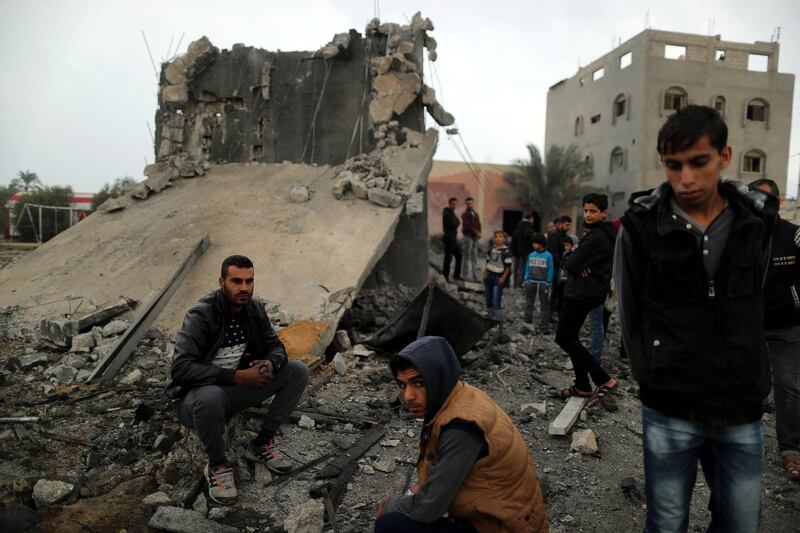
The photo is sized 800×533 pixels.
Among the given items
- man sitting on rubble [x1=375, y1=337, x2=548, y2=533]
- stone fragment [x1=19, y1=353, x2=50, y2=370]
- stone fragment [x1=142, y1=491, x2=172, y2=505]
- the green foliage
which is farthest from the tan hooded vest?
the green foliage

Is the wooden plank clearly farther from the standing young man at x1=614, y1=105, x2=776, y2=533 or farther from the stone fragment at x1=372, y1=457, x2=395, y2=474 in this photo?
the standing young man at x1=614, y1=105, x2=776, y2=533

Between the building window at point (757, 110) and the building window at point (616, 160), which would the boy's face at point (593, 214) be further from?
the building window at point (757, 110)

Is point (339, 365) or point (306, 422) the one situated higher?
point (339, 365)

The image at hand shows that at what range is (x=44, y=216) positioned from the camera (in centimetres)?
2484

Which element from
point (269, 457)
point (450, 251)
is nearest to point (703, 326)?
point (269, 457)

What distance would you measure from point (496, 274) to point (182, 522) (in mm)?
5731

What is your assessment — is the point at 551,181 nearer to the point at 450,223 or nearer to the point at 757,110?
the point at 757,110

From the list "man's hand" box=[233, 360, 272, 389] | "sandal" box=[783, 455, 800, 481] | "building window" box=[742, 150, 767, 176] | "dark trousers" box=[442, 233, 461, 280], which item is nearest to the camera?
"man's hand" box=[233, 360, 272, 389]

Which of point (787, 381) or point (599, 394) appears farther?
point (599, 394)

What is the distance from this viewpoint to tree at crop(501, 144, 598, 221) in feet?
79.1

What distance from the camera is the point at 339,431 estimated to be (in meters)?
4.04

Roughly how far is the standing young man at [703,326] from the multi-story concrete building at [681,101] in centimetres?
2440

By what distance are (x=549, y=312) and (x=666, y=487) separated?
237 inches

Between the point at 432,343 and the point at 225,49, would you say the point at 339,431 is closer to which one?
the point at 432,343
